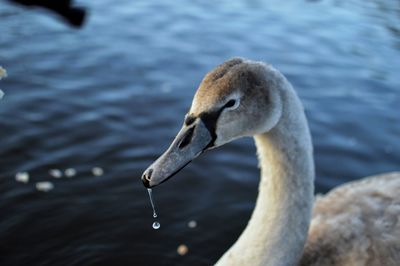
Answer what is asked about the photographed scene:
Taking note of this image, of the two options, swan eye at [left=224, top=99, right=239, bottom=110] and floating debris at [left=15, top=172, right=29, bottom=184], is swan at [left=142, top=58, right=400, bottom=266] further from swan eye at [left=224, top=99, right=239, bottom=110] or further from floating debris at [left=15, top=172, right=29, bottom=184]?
floating debris at [left=15, top=172, right=29, bottom=184]

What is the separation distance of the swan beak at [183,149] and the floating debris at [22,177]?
3300 mm

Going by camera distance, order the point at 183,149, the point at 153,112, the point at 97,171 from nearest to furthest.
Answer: the point at 183,149
the point at 97,171
the point at 153,112

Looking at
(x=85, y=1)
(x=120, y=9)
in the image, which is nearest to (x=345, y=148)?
(x=120, y=9)

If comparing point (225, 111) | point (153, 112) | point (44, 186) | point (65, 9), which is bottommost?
point (44, 186)

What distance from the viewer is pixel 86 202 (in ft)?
19.5

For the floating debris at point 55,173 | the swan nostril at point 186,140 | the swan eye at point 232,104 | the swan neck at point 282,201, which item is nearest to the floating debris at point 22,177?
the floating debris at point 55,173

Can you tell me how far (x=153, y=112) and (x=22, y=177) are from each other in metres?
2.32

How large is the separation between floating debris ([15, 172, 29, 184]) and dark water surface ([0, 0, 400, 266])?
93 mm

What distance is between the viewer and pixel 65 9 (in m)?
11.2

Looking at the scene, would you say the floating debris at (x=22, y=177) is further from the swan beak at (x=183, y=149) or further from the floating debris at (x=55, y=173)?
the swan beak at (x=183, y=149)

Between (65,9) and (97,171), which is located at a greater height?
(65,9)

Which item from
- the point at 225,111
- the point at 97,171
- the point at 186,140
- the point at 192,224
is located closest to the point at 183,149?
the point at 186,140

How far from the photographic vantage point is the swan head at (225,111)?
127 inches

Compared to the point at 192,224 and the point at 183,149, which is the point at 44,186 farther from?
the point at 183,149
